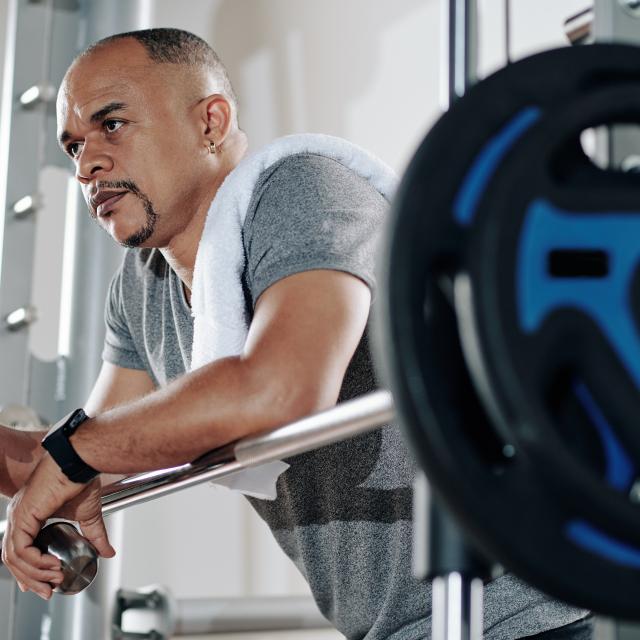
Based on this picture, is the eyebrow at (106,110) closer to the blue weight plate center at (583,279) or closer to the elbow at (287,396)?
the elbow at (287,396)

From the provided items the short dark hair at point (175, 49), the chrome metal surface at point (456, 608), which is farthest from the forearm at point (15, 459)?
the chrome metal surface at point (456, 608)

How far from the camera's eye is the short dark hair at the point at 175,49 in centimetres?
158

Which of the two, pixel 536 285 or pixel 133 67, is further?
pixel 133 67

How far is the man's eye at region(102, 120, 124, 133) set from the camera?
1.52 meters

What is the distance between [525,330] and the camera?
47 centimetres

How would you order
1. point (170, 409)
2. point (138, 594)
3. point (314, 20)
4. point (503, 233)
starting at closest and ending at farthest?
point (503, 233) < point (170, 409) < point (138, 594) < point (314, 20)

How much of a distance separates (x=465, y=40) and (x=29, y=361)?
1.42 m

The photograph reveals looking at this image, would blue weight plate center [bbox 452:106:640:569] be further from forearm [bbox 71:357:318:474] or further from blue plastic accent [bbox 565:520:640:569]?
forearm [bbox 71:357:318:474]

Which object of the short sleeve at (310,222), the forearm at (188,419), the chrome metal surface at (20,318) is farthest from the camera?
the chrome metal surface at (20,318)

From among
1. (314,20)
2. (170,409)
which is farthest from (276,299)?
(314,20)

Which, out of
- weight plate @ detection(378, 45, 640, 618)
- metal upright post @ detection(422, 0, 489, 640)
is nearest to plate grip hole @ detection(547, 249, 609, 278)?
weight plate @ detection(378, 45, 640, 618)

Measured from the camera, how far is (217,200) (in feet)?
4.39

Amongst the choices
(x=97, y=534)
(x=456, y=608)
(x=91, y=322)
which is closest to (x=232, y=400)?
(x=97, y=534)

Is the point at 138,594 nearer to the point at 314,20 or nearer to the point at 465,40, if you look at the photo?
the point at 465,40
